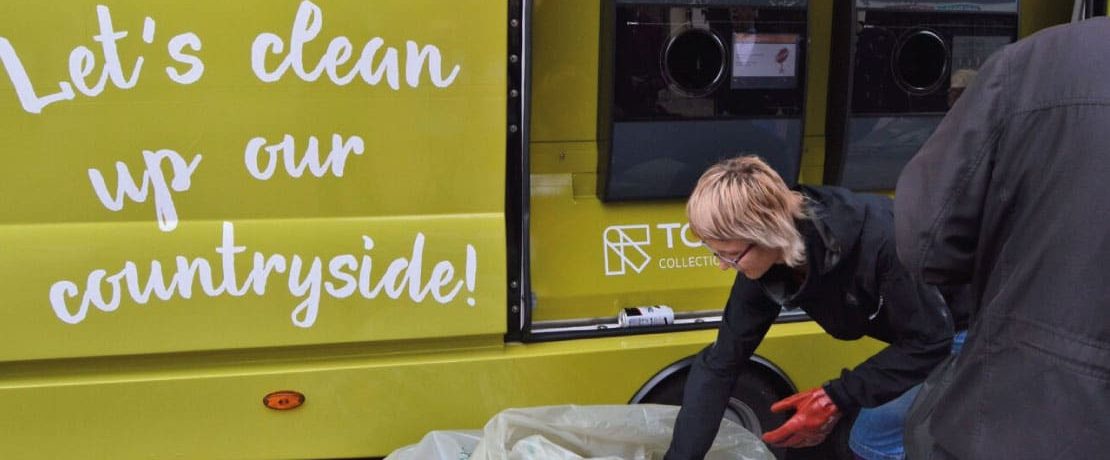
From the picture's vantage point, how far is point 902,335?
1998mm

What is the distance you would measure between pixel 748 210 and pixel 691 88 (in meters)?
0.96

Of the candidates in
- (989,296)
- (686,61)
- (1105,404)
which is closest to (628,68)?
(686,61)

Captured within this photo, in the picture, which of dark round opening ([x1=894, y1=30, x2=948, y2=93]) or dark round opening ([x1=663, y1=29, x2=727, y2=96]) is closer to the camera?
dark round opening ([x1=663, y1=29, x2=727, y2=96])

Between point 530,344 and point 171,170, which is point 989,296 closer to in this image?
point 530,344

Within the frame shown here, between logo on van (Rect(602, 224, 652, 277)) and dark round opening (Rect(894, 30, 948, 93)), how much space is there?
954mm

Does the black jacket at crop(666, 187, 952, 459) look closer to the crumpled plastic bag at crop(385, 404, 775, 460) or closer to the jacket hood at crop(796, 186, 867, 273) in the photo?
the jacket hood at crop(796, 186, 867, 273)

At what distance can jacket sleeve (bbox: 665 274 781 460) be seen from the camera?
2092mm

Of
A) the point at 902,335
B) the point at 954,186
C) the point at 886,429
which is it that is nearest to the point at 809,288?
the point at 902,335

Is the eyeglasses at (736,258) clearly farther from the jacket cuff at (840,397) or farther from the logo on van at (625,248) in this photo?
the logo on van at (625,248)

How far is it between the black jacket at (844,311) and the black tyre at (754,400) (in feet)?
1.79

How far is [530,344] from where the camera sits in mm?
2566

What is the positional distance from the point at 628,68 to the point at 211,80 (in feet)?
3.66

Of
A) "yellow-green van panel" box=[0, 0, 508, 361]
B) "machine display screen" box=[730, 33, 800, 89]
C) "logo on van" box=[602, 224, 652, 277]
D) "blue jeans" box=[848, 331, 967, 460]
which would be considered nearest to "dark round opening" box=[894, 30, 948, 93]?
"machine display screen" box=[730, 33, 800, 89]

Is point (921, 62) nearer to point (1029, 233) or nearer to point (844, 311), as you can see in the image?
point (844, 311)
